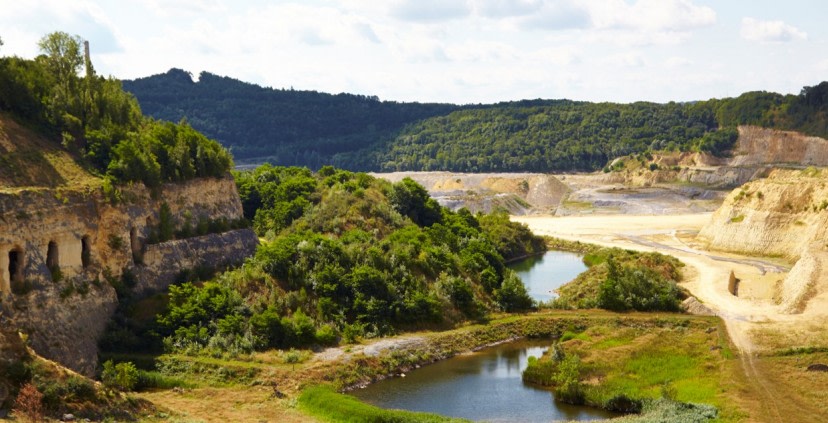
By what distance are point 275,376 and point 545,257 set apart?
5978 centimetres

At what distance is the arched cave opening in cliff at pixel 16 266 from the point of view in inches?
1885

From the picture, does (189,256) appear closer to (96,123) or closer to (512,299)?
(96,123)

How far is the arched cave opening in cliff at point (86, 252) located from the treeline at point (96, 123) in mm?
4838

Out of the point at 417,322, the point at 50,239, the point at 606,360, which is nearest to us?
the point at 50,239

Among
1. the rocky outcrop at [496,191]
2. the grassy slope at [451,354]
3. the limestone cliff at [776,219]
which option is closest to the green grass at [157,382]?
the grassy slope at [451,354]

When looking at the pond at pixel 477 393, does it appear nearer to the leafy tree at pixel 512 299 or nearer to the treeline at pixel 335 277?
the treeline at pixel 335 277

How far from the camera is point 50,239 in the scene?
50000 millimetres

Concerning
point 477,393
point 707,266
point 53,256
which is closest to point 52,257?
point 53,256

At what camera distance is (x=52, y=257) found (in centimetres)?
5062

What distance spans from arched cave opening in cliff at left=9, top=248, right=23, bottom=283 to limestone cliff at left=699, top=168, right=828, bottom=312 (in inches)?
2165

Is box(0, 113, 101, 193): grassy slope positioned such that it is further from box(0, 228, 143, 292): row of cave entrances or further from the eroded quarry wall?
box(0, 228, 143, 292): row of cave entrances

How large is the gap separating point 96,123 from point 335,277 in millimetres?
18806

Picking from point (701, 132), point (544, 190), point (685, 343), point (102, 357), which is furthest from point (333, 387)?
point (701, 132)

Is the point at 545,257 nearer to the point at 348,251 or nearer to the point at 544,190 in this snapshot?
the point at 348,251
